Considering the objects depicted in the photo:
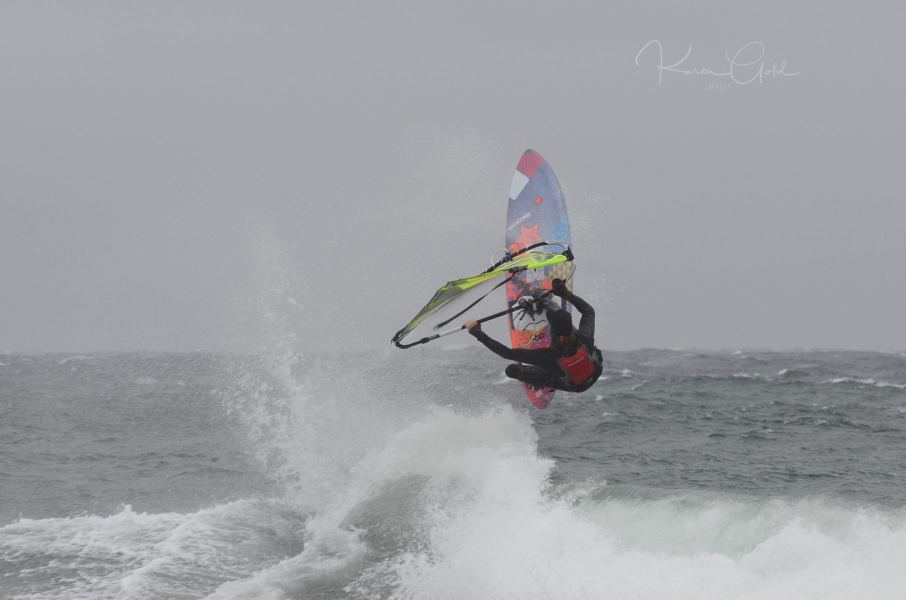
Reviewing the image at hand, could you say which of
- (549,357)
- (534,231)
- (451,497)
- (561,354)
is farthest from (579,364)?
(534,231)

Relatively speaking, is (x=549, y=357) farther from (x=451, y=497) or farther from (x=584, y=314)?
(x=451, y=497)

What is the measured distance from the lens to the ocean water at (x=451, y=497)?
9609mm

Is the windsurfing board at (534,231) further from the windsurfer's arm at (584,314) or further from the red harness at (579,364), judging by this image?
the red harness at (579,364)

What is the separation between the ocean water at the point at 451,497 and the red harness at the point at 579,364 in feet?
6.70

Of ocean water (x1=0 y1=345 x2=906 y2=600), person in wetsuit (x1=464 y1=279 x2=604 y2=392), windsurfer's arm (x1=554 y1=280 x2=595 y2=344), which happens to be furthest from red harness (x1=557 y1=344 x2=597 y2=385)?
ocean water (x1=0 y1=345 x2=906 y2=600)

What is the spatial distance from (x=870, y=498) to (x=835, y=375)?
818 inches

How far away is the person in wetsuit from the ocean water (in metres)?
1.97

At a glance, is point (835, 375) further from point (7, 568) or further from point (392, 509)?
point (7, 568)

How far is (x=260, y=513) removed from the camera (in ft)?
42.9

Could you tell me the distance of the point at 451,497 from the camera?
12297mm

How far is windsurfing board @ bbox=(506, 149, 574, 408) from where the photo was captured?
42.5 ft

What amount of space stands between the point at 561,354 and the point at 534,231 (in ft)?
13.5

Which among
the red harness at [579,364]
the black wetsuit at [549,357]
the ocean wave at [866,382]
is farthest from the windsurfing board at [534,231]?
the ocean wave at [866,382]

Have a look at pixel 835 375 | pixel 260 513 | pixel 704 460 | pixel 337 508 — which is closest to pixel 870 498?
pixel 704 460
